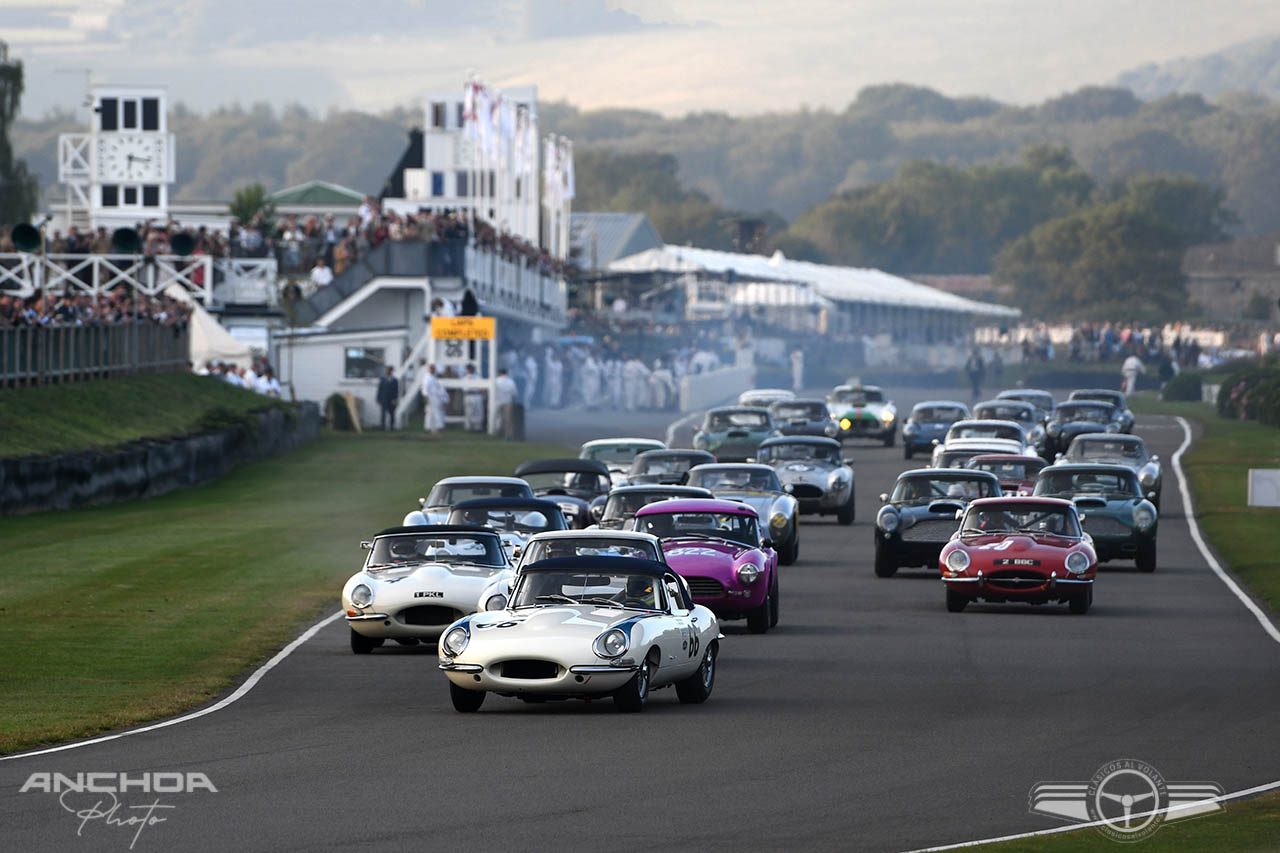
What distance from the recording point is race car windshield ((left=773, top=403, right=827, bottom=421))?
162 ft

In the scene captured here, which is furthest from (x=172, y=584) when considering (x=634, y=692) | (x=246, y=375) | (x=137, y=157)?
(x=137, y=157)

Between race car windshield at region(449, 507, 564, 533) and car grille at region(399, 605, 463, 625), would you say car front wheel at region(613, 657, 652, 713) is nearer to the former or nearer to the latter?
car grille at region(399, 605, 463, 625)

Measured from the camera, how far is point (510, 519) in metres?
24.8

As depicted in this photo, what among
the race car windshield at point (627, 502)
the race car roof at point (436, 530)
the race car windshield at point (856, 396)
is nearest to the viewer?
the race car roof at point (436, 530)

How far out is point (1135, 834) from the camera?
38.2 feet

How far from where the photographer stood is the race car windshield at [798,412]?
1940 inches

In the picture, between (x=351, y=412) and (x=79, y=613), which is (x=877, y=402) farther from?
(x=79, y=613)

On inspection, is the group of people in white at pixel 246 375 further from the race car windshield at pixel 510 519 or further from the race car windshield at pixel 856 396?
the race car windshield at pixel 510 519

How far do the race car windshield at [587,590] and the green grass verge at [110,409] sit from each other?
61.3 feet

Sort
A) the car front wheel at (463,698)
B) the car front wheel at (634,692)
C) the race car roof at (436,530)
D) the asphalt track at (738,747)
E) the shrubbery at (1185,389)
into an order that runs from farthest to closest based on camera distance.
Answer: the shrubbery at (1185,389)
the race car roof at (436,530)
the car front wheel at (463,698)
the car front wheel at (634,692)
the asphalt track at (738,747)

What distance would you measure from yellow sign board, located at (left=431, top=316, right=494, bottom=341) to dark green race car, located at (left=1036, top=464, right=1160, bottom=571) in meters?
24.9

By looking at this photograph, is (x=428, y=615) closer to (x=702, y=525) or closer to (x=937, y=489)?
(x=702, y=525)

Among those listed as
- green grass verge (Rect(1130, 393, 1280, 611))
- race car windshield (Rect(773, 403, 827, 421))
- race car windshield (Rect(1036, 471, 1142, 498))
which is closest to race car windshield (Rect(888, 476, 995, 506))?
race car windshield (Rect(1036, 471, 1142, 498))

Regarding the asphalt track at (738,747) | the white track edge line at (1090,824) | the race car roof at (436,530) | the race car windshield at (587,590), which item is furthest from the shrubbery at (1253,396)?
the white track edge line at (1090,824)
